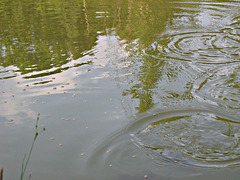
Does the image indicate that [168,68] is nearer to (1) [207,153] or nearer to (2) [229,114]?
(2) [229,114]

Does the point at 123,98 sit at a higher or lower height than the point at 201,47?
lower

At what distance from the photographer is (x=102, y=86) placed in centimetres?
577

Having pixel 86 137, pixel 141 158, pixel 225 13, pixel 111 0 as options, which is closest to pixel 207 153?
pixel 141 158

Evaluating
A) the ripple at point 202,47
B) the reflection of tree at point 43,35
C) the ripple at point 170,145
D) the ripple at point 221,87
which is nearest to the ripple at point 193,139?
the ripple at point 170,145

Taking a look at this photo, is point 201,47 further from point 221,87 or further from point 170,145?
point 170,145

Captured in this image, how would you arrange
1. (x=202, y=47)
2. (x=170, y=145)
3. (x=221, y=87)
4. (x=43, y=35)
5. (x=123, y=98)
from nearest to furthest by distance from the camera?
(x=170, y=145) → (x=123, y=98) → (x=221, y=87) → (x=202, y=47) → (x=43, y=35)

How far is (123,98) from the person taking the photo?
17.1ft

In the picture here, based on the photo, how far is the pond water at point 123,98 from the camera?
362 centimetres

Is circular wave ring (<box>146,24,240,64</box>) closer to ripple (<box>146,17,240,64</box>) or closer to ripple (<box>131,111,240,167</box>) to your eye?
ripple (<box>146,17,240,64</box>)

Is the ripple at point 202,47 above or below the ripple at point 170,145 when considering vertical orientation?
above

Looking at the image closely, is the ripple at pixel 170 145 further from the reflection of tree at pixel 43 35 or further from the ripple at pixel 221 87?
the reflection of tree at pixel 43 35

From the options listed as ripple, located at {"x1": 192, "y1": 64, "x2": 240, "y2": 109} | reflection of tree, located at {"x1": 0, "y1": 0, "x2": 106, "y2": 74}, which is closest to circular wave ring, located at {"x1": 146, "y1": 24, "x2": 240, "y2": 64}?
ripple, located at {"x1": 192, "y1": 64, "x2": 240, "y2": 109}

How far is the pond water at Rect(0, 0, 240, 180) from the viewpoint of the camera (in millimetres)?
3615

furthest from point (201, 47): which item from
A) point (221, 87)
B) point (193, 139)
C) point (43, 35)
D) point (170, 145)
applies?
point (43, 35)
